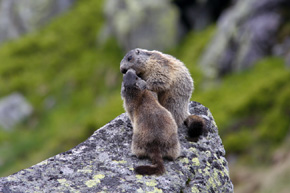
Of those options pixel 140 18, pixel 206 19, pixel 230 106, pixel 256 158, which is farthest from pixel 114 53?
pixel 256 158

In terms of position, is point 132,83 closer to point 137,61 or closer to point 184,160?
point 137,61

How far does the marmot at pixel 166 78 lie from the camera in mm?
11516

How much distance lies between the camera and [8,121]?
4234 cm

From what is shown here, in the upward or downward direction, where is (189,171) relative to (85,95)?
downward

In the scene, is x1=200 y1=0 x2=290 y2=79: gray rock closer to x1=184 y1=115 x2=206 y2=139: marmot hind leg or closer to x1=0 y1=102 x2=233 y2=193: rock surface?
x1=184 y1=115 x2=206 y2=139: marmot hind leg

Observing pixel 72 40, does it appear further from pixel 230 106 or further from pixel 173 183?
pixel 173 183

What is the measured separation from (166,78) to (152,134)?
2.53m

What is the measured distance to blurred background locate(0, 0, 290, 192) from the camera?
26906 millimetres

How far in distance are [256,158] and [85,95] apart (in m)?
21.6

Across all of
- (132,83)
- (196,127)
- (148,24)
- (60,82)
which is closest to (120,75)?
(148,24)

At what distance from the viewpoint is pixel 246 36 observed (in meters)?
32.8

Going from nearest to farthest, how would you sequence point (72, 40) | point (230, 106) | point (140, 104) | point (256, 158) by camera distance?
1. point (140, 104)
2. point (256, 158)
3. point (230, 106)
4. point (72, 40)

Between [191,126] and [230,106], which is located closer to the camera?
[191,126]

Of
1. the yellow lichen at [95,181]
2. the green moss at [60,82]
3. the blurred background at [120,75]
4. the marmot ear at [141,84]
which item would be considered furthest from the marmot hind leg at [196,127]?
the green moss at [60,82]
